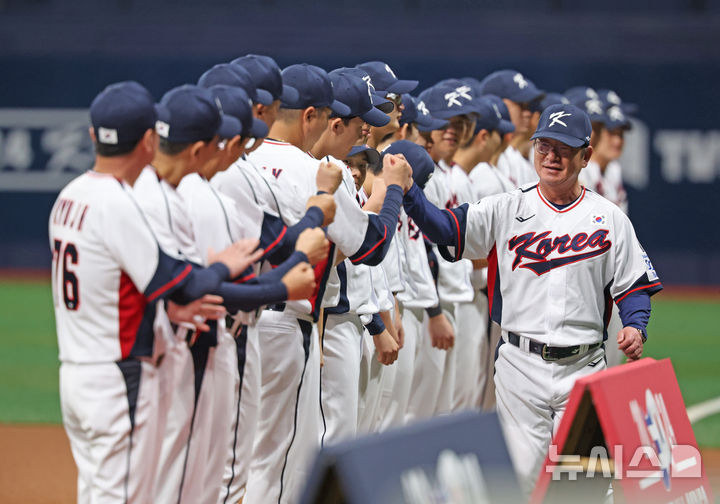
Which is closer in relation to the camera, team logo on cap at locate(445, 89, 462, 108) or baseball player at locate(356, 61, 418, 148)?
baseball player at locate(356, 61, 418, 148)

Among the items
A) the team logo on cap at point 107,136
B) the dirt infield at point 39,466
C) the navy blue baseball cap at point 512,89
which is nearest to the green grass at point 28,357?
the dirt infield at point 39,466

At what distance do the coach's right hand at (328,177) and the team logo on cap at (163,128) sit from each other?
29.7 inches

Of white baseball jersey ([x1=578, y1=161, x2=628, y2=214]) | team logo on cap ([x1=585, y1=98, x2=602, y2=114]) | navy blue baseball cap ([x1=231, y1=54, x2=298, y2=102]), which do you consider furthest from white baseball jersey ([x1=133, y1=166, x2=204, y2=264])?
team logo on cap ([x1=585, y1=98, x2=602, y2=114])

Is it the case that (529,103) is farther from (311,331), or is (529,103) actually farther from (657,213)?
(657,213)

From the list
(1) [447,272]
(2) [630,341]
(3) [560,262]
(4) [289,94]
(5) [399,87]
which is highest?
(4) [289,94]

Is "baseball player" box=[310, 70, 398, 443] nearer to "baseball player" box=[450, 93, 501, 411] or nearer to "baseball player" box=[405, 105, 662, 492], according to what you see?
"baseball player" box=[405, 105, 662, 492]

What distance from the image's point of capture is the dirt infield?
587 centimetres

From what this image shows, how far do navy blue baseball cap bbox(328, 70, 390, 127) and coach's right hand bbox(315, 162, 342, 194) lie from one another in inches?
31.1

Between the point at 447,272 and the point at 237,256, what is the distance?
3.30 meters

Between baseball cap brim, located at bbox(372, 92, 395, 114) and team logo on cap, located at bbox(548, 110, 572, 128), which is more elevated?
team logo on cap, located at bbox(548, 110, 572, 128)

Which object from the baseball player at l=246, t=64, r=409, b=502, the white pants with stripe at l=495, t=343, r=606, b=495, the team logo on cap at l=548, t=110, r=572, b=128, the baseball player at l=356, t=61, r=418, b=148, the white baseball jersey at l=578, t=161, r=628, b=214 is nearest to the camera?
the baseball player at l=246, t=64, r=409, b=502

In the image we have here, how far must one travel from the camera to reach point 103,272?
3219mm

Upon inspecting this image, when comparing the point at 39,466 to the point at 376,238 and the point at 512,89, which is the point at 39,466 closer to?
the point at 376,238

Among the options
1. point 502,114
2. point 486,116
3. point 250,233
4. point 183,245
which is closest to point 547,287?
point 250,233
